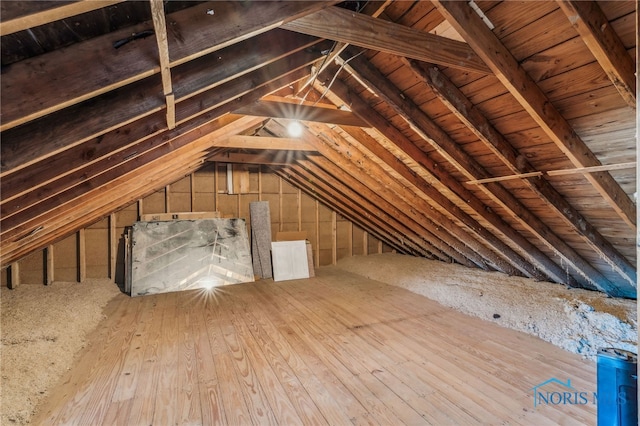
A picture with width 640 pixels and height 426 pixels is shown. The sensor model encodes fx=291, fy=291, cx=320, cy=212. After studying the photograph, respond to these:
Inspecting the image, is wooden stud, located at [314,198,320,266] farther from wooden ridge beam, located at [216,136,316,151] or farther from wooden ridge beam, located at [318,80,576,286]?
wooden ridge beam, located at [318,80,576,286]

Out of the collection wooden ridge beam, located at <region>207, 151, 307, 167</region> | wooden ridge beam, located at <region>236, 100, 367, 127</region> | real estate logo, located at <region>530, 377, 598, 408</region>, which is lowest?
real estate logo, located at <region>530, 377, 598, 408</region>

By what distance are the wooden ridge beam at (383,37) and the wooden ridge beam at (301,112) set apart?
112cm

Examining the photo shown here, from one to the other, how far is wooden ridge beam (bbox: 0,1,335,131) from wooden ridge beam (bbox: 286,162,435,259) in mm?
3760

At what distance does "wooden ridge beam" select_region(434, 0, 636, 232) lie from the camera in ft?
4.86

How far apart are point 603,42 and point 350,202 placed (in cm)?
410

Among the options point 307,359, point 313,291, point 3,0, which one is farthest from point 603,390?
point 313,291

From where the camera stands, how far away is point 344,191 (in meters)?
4.92

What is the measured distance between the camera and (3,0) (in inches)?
23.1

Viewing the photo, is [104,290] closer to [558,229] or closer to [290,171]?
[290,171]

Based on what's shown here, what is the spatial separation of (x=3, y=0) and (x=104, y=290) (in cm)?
Result: 478

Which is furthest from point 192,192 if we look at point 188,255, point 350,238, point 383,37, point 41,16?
point 41,16

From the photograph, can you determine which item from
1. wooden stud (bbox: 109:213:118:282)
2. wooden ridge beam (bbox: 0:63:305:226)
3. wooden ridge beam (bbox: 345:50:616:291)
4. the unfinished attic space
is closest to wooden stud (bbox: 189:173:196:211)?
the unfinished attic space
